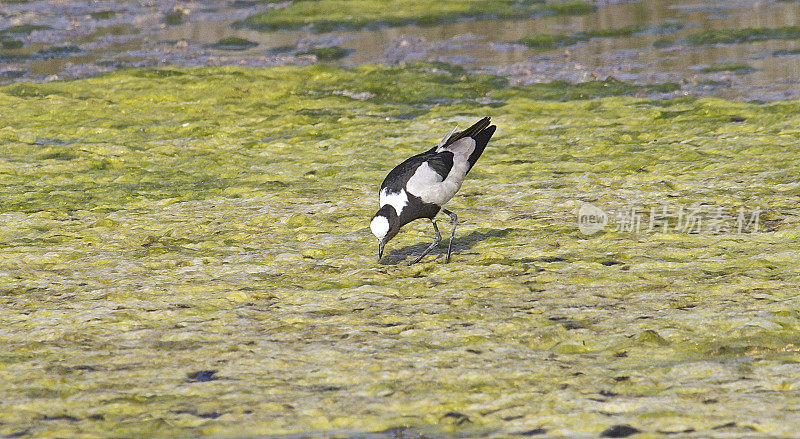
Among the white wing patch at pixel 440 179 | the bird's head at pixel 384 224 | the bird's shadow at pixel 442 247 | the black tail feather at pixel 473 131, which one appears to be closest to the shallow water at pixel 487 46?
the black tail feather at pixel 473 131

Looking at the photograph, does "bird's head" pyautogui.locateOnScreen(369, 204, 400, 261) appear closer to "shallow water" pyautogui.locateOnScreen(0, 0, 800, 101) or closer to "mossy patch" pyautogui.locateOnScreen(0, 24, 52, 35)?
"shallow water" pyautogui.locateOnScreen(0, 0, 800, 101)

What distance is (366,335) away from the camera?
23.2ft

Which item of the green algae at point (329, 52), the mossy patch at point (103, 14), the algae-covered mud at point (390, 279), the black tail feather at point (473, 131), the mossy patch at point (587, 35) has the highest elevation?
the mossy patch at point (103, 14)

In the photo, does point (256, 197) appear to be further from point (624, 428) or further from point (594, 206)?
point (624, 428)

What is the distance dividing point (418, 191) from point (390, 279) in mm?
Result: 914

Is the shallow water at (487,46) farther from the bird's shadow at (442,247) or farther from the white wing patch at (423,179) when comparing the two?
the white wing patch at (423,179)

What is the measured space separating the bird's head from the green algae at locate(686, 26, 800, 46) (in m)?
15.7

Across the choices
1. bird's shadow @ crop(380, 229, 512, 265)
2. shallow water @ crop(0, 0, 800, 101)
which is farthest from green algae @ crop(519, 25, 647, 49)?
bird's shadow @ crop(380, 229, 512, 265)

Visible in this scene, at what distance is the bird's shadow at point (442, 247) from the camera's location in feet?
30.6

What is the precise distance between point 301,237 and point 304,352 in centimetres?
338

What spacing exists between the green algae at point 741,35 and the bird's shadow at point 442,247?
14.3 m

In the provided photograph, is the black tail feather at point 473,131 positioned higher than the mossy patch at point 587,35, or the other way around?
the black tail feather at point 473,131

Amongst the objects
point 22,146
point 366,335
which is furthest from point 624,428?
point 22,146

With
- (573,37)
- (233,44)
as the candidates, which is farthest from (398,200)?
(233,44)
